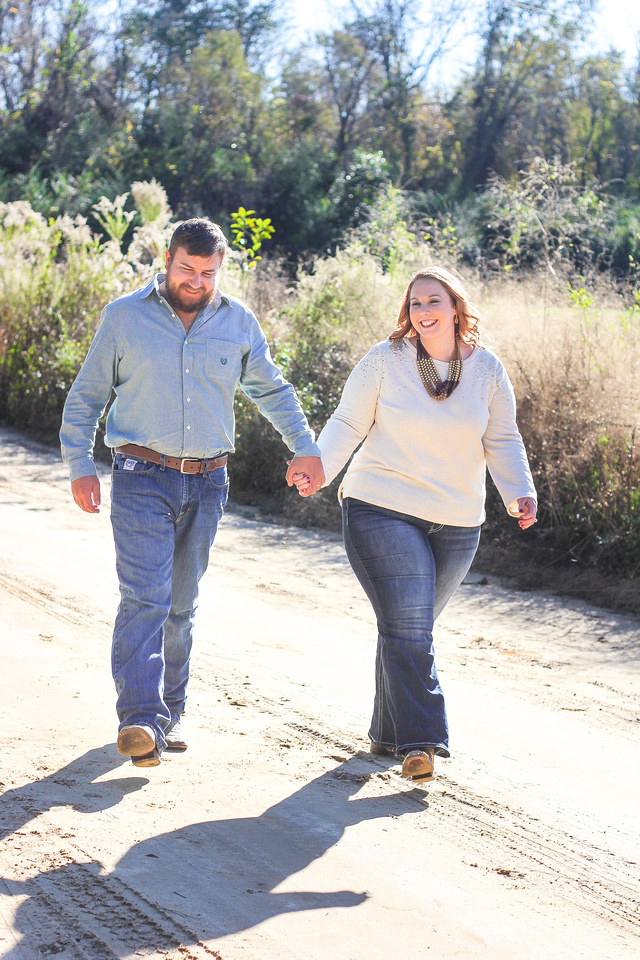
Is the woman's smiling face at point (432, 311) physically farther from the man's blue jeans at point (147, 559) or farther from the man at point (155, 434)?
the man's blue jeans at point (147, 559)

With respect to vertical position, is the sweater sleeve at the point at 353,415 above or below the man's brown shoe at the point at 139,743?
above

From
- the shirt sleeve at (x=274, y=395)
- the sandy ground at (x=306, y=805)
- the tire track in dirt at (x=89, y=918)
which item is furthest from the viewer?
the shirt sleeve at (x=274, y=395)

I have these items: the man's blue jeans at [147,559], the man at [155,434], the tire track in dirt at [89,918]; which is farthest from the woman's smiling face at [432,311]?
the tire track in dirt at [89,918]

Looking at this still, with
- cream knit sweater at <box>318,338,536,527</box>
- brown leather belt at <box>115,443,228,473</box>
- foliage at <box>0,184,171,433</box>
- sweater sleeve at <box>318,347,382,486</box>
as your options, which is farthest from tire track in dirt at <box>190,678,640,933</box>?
foliage at <box>0,184,171,433</box>

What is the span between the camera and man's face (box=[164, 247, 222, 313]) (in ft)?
11.9

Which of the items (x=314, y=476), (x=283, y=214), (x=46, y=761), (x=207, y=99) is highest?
(x=207, y=99)

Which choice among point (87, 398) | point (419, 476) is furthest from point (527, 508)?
point (87, 398)

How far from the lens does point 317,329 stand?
1106 centimetres

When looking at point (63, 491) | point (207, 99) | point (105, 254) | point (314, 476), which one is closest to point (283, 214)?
point (207, 99)

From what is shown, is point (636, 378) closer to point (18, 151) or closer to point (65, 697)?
point (65, 697)

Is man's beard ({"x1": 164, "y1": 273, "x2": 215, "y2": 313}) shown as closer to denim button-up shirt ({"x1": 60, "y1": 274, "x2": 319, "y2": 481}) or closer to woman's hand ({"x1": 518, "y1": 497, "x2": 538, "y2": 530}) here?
denim button-up shirt ({"x1": 60, "y1": 274, "x2": 319, "y2": 481})

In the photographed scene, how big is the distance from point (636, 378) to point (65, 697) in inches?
205

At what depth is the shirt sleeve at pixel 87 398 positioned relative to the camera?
3652 millimetres

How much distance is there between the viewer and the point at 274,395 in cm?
396
